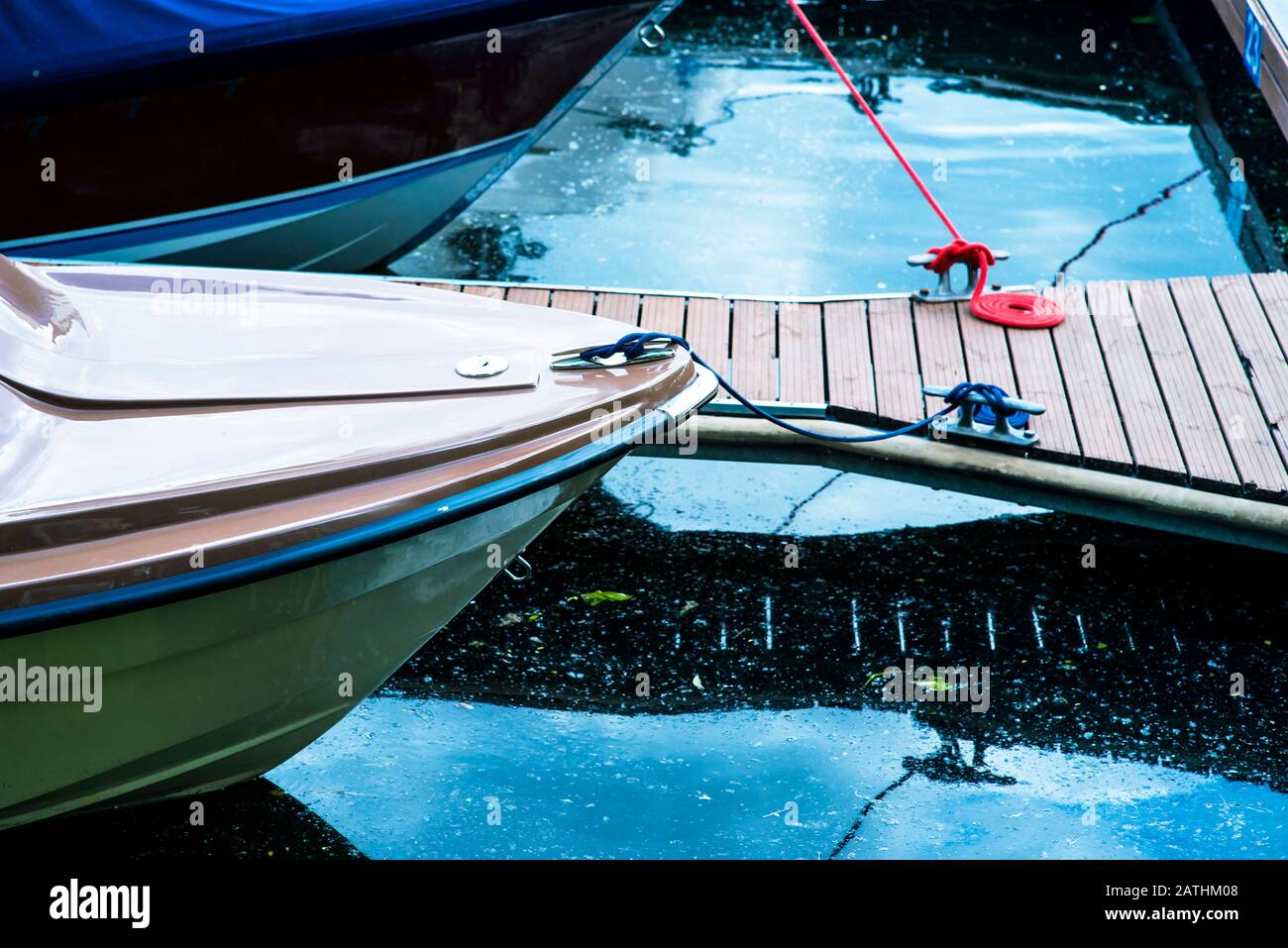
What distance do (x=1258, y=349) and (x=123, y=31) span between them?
379cm

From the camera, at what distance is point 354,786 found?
3277mm

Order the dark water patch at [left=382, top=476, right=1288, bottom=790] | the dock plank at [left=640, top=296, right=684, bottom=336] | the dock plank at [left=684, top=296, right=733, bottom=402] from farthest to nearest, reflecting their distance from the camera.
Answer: the dock plank at [left=640, top=296, right=684, bottom=336] < the dock plank at [left=684, top=296, right=733, bottom=402] < the dark water patch at [left=382, top=476, right=1288, bottom=790]

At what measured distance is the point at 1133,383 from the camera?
4004mm

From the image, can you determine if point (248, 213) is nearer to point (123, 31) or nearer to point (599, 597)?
point (123, 31)

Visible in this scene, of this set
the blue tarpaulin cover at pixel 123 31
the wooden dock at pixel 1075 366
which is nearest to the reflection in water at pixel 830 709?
the wooden dock at pixel 1075 366

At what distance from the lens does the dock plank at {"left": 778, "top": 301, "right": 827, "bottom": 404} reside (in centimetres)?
391

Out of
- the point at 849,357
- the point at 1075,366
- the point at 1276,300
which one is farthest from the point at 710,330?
the point at 1276,300

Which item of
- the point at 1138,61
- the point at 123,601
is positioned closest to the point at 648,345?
the point at 123,601

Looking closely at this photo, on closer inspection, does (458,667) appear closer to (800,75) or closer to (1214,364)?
(1214,364)

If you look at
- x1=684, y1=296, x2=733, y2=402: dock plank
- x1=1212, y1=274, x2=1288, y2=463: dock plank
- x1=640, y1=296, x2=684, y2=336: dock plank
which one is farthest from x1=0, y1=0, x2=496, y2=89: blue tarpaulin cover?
x1=1212, y1=274, x2=1288, y2=463: dock plank

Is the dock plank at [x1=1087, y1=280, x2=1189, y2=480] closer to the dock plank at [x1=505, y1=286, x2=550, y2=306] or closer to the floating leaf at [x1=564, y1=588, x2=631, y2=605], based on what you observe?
the floating leaf at [x1=564, y1=588, x2=631, y2=605]

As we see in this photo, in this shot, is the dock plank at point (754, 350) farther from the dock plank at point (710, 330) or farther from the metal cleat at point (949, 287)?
the metal cleat at point (949, 287)

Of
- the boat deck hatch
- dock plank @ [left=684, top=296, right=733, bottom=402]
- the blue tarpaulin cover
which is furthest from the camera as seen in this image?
the blue tarpaulin cover

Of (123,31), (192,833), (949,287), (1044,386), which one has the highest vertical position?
(123,31)
